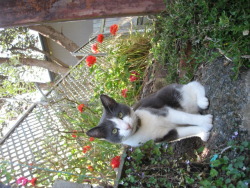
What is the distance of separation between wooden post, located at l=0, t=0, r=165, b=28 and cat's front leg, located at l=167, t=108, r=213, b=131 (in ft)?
3.56

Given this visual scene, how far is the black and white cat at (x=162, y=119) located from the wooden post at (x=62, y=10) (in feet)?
2.74

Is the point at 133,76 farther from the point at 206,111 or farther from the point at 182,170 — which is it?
the point at 182,170

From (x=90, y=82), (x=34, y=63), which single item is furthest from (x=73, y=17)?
(x=34, y=63)

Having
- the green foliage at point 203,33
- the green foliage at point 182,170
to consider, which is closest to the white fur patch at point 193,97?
the green foliage at point 203,33

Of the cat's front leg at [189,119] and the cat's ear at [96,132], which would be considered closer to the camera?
the cat's front leg at [189,119]

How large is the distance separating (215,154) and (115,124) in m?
0.85

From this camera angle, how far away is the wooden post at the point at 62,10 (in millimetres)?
2068

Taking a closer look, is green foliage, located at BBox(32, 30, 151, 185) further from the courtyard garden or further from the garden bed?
the garden bed

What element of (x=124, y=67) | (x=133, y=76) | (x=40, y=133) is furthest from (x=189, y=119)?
(x=40, y=133)

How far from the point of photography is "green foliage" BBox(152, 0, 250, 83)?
1.65 m

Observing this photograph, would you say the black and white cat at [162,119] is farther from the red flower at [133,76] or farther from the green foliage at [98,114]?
the red flower at [133,76]

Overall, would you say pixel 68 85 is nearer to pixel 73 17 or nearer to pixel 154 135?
pixel 73 17

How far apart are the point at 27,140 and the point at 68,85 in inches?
48.5

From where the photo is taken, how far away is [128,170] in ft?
5.87
